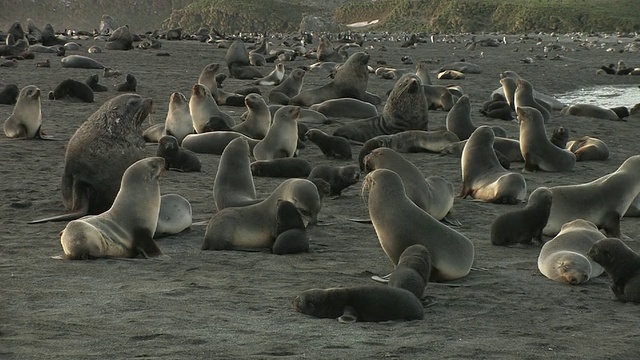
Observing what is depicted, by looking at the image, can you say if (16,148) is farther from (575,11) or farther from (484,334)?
(575,11)

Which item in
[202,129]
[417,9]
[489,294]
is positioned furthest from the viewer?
[417,9]

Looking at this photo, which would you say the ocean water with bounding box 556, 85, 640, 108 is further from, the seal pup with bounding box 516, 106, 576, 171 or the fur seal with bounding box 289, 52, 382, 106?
the seal pup with bounding box 516, 106, 576, 171

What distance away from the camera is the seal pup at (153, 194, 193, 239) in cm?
705

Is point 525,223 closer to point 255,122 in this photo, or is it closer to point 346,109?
point 255,122

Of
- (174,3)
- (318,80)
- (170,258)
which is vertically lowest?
(174,3)

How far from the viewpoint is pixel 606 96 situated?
21.5 meters

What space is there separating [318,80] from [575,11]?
152 ft

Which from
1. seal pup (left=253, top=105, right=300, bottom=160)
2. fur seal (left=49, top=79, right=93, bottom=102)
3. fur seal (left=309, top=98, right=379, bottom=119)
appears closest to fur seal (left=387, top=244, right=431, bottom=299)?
seal pup (left=253, top=105, right=300, bottom=160)

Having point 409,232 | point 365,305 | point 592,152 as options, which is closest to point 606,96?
point 592,152

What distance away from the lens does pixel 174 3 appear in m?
104

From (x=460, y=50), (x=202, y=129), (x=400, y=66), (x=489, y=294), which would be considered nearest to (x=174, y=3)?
(x=460, y=50)

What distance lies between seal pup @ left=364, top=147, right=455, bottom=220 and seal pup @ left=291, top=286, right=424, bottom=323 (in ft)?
8.73

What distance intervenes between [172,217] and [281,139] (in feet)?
11.7

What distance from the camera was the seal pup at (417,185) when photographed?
760cm
